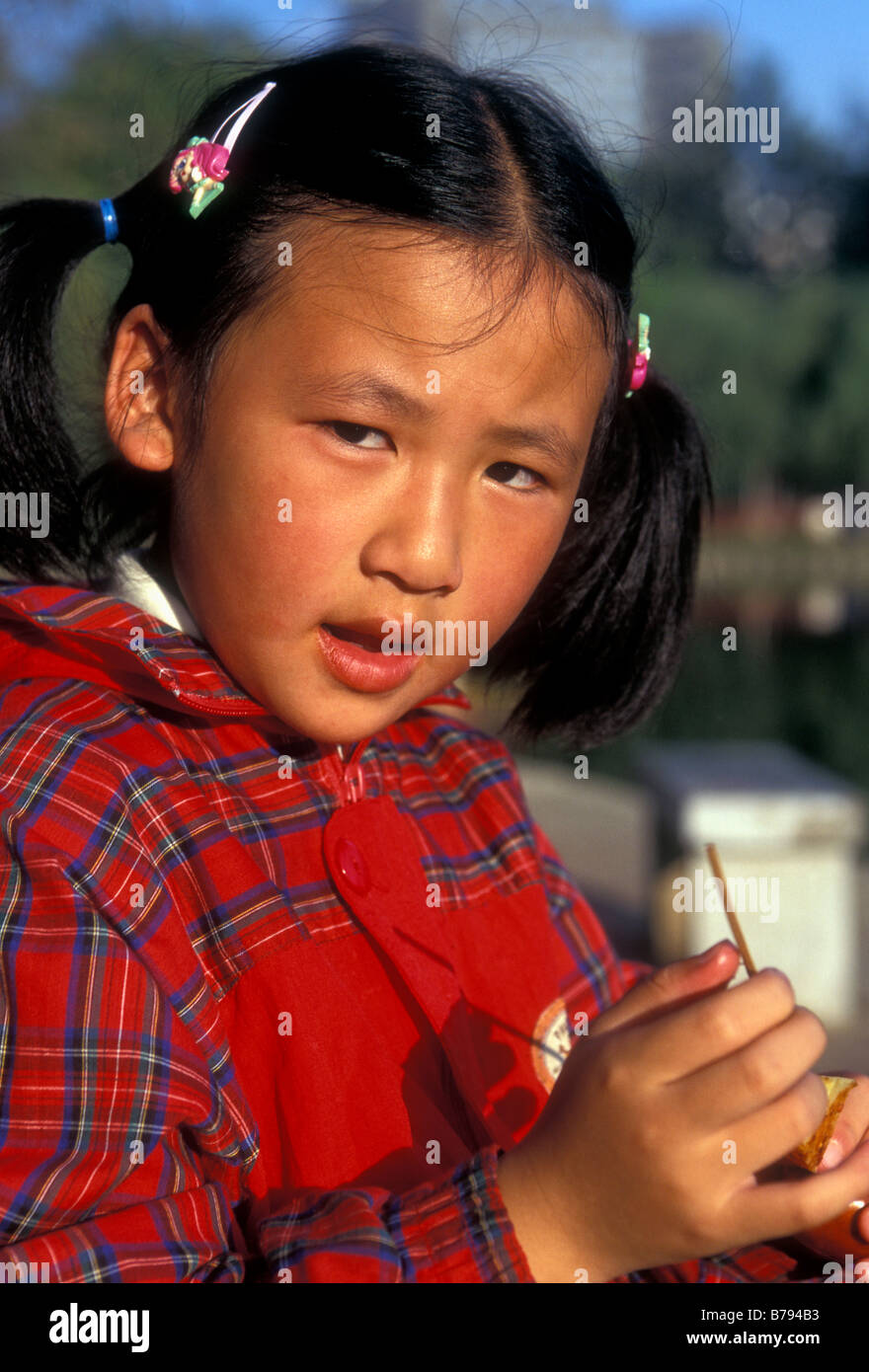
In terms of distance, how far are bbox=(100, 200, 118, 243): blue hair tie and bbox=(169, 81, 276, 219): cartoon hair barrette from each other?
0.57 ft

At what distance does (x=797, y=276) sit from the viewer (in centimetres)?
3056

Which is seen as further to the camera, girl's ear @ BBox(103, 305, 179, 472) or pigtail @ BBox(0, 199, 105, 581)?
pigtail @ BBox(0, 199, 105, 581)

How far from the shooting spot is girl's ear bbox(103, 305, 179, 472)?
132 centimetres

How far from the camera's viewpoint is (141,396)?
53.1 inches

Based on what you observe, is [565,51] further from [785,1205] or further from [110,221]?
[785,1205]

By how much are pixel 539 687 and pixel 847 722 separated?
11202mm

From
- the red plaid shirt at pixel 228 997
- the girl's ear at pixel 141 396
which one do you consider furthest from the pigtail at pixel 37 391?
the red plaid shirt at pixel 228 997

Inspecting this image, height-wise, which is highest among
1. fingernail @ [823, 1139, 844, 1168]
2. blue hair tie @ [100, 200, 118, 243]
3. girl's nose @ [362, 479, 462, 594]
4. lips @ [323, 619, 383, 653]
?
blue hair tie @ [100, 200, 118, 243]

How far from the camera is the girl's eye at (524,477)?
48.3 inches

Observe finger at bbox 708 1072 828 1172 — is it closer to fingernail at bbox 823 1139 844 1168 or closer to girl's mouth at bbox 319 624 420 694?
fingernail at bbox 823 1139 844 1168

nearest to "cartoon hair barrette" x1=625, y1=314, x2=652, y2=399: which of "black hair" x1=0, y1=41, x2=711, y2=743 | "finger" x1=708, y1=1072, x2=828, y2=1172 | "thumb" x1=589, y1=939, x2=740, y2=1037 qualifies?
"black hair" x1=0, y1=41, x2=711, y2=743

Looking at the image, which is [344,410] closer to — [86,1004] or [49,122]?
[86,1004]

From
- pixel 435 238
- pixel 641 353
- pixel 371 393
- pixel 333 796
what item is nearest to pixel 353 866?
pixel 333 796

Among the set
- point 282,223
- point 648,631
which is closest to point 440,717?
point 648,631
